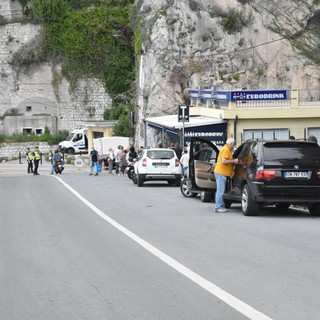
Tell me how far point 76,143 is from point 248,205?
156ft

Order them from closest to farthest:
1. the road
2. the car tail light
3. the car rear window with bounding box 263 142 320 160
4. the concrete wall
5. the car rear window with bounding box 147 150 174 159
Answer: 1. the road
2. the car tail light
3. the car rear window with bounding box 263 142 320 160
4. the car rear window with bounding box 147 150 174 159
5. the concrete wall

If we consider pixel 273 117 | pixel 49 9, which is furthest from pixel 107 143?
pixel 49 9

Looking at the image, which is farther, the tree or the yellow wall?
the tree

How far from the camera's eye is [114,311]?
700cm

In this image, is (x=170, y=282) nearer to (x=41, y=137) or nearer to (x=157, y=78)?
(x=157, y=78)

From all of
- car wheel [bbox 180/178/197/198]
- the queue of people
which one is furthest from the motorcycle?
car wheel [bbox 180/178/197/198]

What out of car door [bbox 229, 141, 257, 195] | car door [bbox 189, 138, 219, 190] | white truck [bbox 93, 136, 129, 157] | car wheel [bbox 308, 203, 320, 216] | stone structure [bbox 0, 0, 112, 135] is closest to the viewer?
car door [bbox 229, 141, 257, 195]

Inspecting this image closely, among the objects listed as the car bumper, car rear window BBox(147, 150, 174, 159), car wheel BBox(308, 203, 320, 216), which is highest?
car rear window BBox(147, 150, 174, 159)

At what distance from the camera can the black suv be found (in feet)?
51.3

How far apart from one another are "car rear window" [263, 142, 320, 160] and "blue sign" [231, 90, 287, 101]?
21.2m

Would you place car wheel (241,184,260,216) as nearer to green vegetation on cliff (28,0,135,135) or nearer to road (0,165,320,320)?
road (0,165,320,320)

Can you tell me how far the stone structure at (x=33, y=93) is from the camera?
2606 inches

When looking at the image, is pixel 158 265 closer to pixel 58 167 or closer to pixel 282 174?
pixel 282 174

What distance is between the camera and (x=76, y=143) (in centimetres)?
6247
